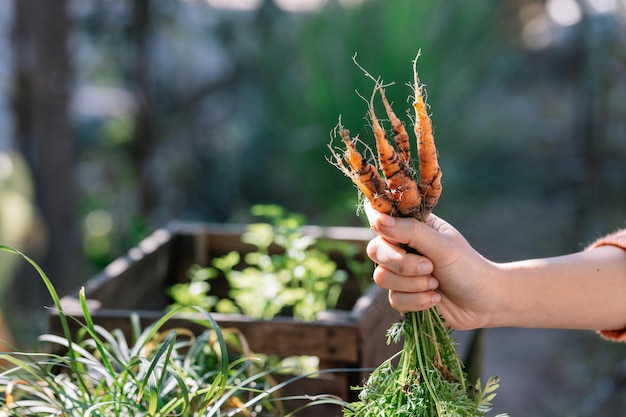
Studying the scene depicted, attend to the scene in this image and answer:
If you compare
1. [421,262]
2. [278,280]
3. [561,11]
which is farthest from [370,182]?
[561,11]

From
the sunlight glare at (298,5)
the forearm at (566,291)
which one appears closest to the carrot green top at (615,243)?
the forearm at (566,291)

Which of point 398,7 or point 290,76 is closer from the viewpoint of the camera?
point 398,7

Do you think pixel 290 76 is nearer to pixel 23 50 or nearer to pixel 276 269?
pixel 23 50

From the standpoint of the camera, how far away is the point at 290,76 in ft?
13.3

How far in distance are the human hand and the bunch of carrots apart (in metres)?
0.02

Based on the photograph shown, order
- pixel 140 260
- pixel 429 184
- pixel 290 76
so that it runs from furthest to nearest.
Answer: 1. pixel 290 76
2. pixel 140 260
3. pixel 429 184

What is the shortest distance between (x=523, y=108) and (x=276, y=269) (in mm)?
4526

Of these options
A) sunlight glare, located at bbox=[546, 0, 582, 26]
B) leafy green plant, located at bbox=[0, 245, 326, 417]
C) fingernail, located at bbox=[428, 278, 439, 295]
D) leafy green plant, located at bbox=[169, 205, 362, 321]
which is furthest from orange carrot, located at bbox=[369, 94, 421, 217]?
sunlight glare, located at bbox=[546, 0, 582, 26]

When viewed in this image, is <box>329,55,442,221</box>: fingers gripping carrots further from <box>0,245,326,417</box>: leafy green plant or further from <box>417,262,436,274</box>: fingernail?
<box>0,245,326,417</box>: leafy green plant

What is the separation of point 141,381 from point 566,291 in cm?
61

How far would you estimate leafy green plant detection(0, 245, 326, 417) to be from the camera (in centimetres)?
84

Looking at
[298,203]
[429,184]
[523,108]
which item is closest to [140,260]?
[429,184]

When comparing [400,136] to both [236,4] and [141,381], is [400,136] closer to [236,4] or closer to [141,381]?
[141,381]

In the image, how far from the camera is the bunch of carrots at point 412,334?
771mm
